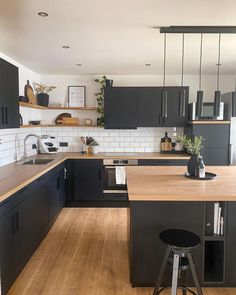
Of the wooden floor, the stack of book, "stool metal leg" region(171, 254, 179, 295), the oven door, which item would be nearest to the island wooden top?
the stack of book

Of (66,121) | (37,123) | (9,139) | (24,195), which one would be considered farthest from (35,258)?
(66,121)

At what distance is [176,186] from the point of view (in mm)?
2471

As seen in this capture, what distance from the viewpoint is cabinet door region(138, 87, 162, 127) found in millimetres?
4895

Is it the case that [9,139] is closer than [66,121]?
Yes

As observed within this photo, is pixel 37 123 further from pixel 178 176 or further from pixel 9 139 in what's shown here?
pixel 178 176

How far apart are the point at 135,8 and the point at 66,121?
3251mm

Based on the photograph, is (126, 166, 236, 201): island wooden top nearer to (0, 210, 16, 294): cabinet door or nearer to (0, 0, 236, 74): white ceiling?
(0, 210, 16, 294): cabinet door

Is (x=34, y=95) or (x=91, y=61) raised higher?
(x=91, y=61)

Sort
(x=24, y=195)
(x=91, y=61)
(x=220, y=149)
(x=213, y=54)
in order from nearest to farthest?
(x=24, y=195) < (x=213, y=54) < (x=91, y=61) < (x=220, y=149)

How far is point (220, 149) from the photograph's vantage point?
4.65m

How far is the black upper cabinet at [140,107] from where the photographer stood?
489 cm

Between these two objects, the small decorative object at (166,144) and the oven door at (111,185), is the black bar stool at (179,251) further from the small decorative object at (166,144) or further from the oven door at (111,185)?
the small decorative object at (166,144)

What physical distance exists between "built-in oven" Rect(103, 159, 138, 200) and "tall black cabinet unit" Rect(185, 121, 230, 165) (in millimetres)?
1192

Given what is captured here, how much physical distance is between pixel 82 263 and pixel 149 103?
9.89ft
